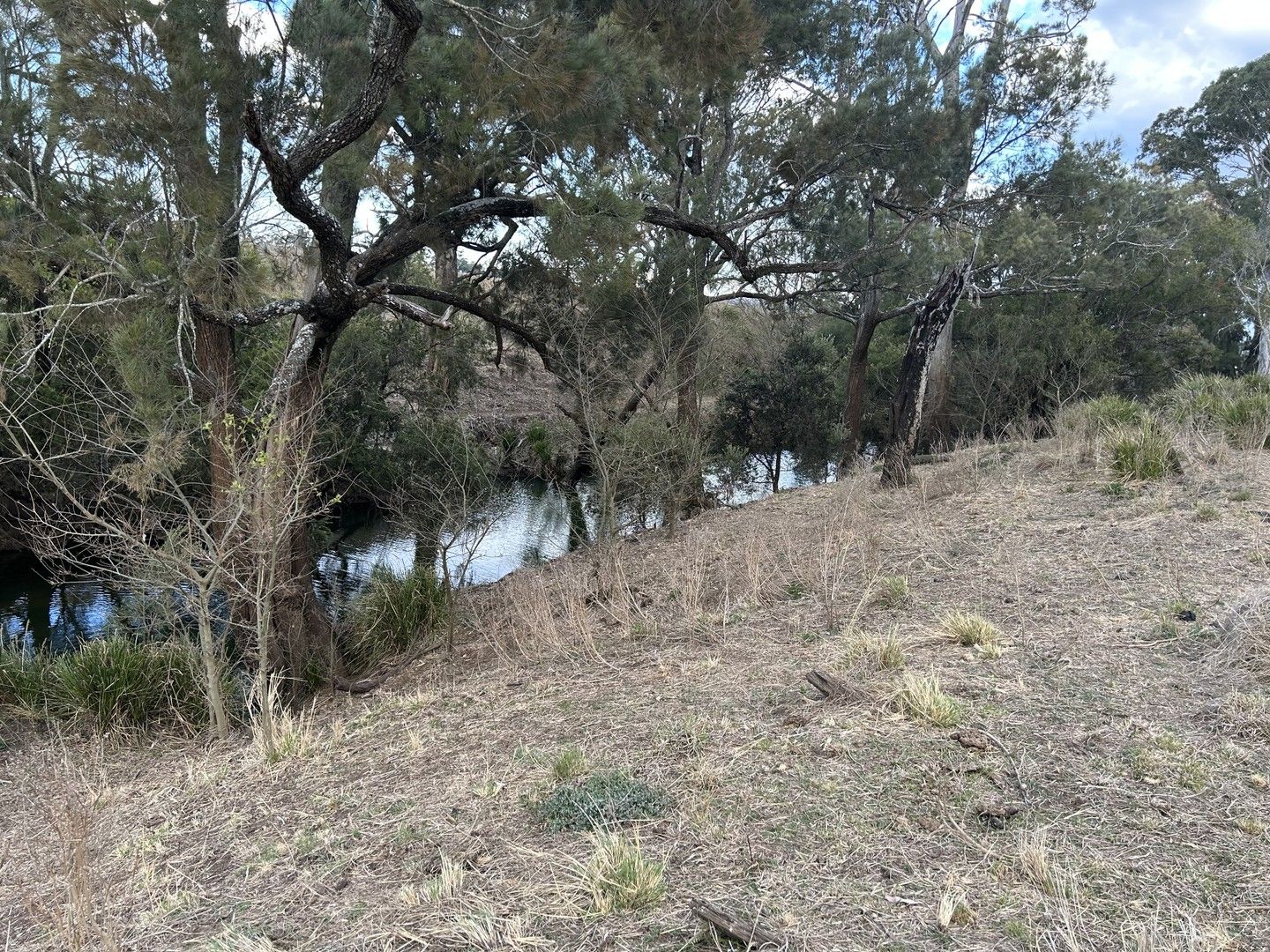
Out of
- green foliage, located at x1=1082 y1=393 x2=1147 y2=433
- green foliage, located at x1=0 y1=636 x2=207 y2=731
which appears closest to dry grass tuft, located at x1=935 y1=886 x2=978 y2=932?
green foliage, located at x1=0 y1=636 x2=207 y2=731

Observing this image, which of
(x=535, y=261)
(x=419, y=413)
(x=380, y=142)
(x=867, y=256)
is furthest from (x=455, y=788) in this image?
(x=419, y=413)

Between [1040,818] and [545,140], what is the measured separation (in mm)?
7450

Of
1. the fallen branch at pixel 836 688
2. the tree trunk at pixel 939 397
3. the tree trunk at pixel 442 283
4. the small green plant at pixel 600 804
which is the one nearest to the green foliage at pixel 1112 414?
the tree trunk at pixel 939 397

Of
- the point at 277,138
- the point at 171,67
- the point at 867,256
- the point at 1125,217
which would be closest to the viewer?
the point at 171,67

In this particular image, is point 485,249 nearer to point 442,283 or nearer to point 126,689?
point 442,283

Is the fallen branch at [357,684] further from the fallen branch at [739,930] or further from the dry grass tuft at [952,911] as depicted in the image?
the dry grass tuft at [952,911]

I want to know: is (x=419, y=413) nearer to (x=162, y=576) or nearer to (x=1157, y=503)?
(x=162, y=576)

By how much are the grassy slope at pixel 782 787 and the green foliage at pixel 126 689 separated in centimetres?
47

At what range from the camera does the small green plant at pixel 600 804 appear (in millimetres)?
3447

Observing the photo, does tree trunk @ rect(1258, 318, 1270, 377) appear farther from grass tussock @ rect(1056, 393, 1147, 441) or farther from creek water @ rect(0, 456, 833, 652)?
grass tussock @ rect(1056, 393, 1147, 441)

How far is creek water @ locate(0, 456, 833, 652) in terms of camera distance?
39.8ft

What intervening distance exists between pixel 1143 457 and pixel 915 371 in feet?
8.72

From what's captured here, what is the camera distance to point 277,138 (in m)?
8.02

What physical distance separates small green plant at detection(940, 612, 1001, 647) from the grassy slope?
12cm
